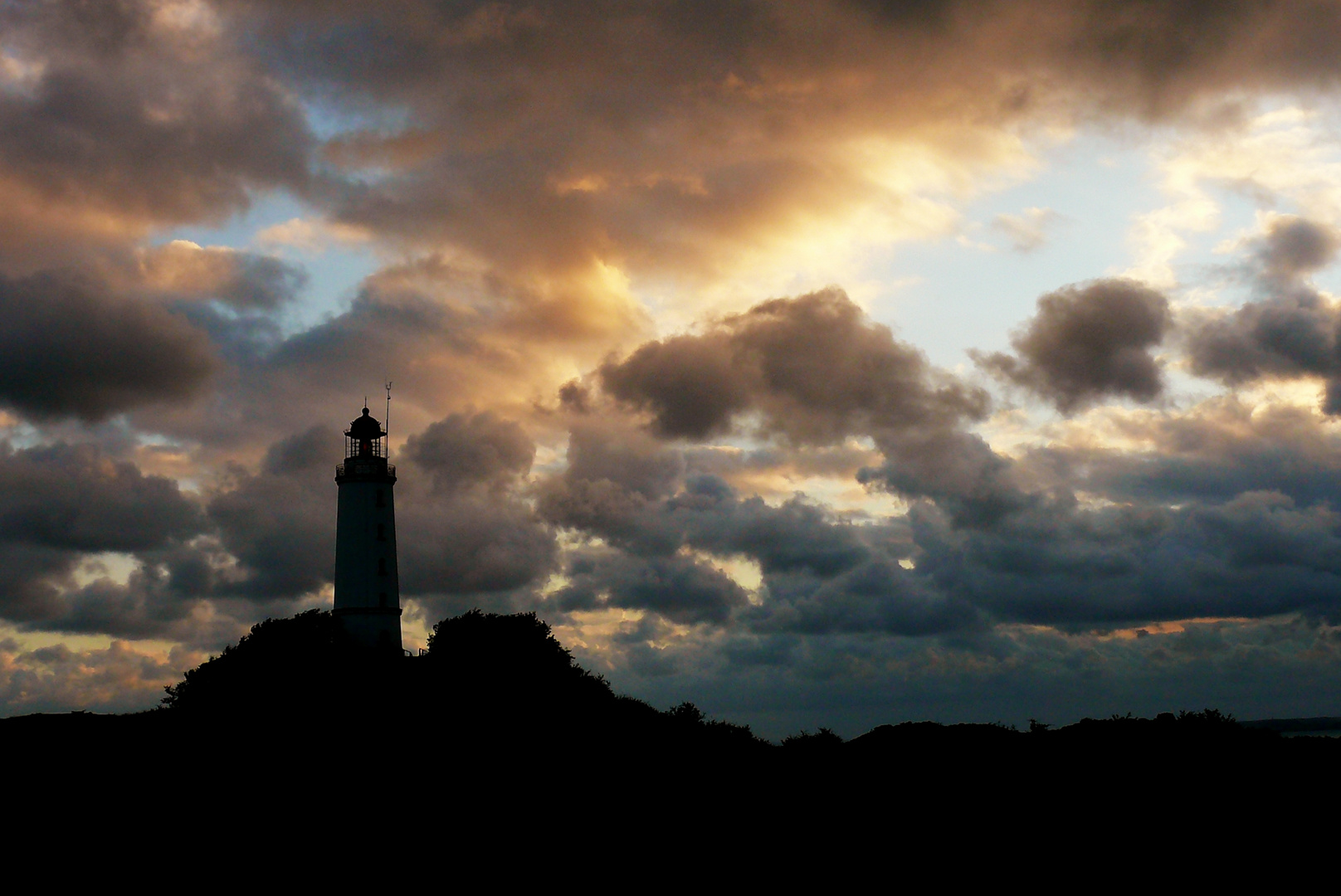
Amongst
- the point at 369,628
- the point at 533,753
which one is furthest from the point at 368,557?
the point at 533,753

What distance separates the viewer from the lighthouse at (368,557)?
81.2 meters

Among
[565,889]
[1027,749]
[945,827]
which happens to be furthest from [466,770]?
[1027,749]

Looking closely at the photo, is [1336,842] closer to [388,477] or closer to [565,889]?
[565,889]

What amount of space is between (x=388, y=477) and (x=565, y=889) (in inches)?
1987

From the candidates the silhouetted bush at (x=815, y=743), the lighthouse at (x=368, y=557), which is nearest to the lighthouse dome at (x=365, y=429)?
the lighthouse at (x=368, y=557)

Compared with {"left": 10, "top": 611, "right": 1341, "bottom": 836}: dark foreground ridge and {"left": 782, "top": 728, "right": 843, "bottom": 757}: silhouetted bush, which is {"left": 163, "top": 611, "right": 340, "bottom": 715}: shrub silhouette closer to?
{"left": 10, "top": 611, "right": 1341, "bottom": 836}: dark foreground ridge

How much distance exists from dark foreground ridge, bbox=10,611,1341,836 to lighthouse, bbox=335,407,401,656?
3.64 metres

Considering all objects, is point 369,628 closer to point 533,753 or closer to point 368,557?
point 368,557

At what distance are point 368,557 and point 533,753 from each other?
29323 millimetres

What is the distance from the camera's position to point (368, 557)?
8188cm

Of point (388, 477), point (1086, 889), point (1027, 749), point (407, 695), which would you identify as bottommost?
point (1086, 889)

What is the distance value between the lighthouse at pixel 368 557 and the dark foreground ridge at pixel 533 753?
364 cm

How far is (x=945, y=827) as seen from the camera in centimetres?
4447

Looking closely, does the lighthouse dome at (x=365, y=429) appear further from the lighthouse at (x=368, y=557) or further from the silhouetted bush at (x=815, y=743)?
the silhouetted bush at (x=815, y=743)
